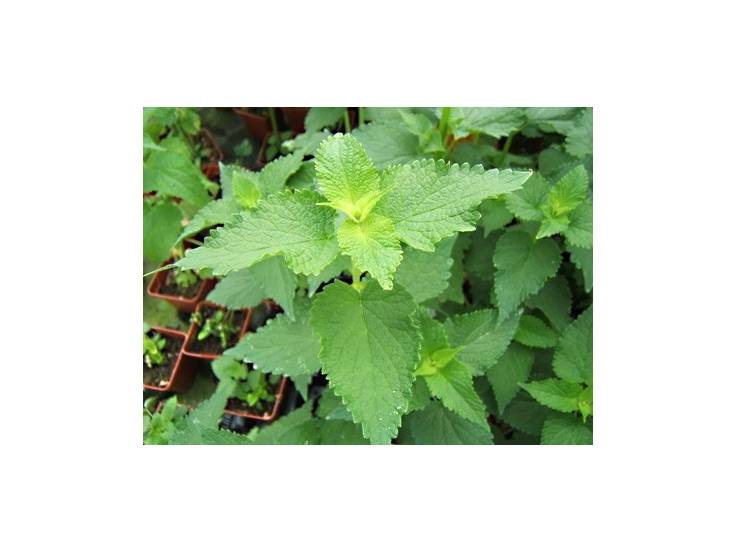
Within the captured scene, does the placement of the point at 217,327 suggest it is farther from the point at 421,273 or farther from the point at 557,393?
the point at 557,393

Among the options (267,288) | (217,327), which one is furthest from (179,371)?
(267,288)

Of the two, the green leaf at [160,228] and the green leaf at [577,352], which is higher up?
the green leaf at [160,228]

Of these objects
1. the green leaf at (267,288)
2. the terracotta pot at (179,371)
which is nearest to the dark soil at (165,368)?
the terracotta pot at (179,371)

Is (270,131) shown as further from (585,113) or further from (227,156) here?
(585,113)

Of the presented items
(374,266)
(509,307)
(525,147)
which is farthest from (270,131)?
(374,266)

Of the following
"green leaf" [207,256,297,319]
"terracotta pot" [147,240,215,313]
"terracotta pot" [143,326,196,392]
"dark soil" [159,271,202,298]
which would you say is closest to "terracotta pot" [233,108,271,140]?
"terracotta pot" [147,240,215,313]

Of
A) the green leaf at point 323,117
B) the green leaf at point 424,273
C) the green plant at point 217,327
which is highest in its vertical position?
the green leaf at point 323,117

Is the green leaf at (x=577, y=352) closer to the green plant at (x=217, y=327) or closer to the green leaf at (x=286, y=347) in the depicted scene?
the green leaf at (x=286, y=347)
